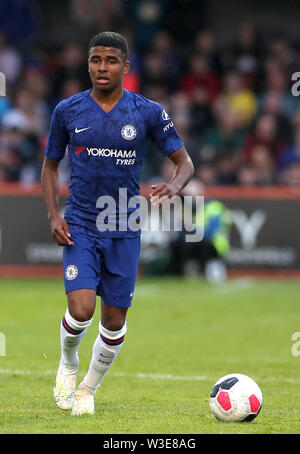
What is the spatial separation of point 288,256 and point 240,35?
5.56 m

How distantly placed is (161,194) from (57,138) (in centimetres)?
92

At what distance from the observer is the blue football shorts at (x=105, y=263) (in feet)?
23.2

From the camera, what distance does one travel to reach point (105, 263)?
7227 mm

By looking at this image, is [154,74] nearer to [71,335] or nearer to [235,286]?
[235,286]

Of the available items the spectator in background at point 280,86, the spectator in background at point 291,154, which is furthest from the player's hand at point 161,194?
the spectator in background at point 280,86

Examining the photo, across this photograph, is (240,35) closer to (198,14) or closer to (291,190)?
(198,14)

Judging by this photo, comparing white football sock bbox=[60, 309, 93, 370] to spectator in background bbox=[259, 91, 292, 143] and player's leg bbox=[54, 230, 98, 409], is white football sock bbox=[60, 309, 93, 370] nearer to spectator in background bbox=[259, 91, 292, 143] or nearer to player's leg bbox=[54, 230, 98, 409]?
player's leg bbox=[54, 230, 98, 409]

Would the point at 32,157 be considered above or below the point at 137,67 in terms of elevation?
below

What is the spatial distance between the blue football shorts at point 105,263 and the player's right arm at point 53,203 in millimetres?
71

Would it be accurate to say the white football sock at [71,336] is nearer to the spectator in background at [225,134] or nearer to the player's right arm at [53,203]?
the player's right arm at [53,203]

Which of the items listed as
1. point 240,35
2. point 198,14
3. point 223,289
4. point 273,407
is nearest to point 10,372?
point 273,407

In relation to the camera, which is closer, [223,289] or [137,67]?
[223,289]

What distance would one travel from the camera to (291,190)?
18.4 meters

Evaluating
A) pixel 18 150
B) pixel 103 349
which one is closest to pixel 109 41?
pixel 103 349
